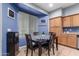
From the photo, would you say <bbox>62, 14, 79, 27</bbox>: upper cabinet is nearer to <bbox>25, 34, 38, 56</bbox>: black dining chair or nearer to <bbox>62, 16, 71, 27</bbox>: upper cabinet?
<bbox>62, 16, 71, 27</bbox>: upper cabinet

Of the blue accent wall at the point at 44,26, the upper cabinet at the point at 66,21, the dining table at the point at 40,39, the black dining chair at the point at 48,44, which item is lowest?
the black dining chair at the point at 48,44

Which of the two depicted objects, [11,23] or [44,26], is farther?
[11,23]

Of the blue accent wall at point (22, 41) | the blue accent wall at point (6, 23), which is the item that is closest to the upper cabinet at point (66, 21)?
the blue accent wall at point (22, 41)

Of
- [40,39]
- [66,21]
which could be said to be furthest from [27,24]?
[66,21]

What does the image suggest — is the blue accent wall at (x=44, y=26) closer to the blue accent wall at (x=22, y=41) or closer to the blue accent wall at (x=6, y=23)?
the blue accent wall at (x=22, y=41)

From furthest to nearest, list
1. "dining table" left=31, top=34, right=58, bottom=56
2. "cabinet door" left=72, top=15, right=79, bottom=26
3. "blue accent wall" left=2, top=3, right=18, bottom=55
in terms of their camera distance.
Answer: "cabinet door" left=72, top=15, right=79, bottom=26
"dining table" left=31, top=34, right=58, bottom=56
"blue accent wall" left=2, top=3, right=18, bottom=55

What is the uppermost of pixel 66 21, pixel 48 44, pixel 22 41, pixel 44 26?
pixel 66 21

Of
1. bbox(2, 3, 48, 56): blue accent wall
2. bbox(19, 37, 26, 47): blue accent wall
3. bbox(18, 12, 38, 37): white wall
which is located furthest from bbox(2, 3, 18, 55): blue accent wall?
bbox(19, 37, 26, 47): blue accent wall

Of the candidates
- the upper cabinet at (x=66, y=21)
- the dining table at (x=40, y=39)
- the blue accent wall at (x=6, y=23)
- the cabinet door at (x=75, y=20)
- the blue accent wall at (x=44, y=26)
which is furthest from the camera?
the cabinet door at (x=75, y=20)

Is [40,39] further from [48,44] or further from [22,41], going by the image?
[22,41]

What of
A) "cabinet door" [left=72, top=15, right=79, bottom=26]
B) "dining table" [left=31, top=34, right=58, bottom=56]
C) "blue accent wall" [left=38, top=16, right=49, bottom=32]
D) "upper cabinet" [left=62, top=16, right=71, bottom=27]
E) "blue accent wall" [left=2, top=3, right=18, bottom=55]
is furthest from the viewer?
"cabinet door" [left=72, top=15, right=79, bottom=26]

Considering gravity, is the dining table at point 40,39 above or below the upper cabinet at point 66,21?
below

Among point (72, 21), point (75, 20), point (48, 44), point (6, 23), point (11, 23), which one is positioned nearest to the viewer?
point (6, 23)

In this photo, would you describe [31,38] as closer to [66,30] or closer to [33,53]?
[33,53]
